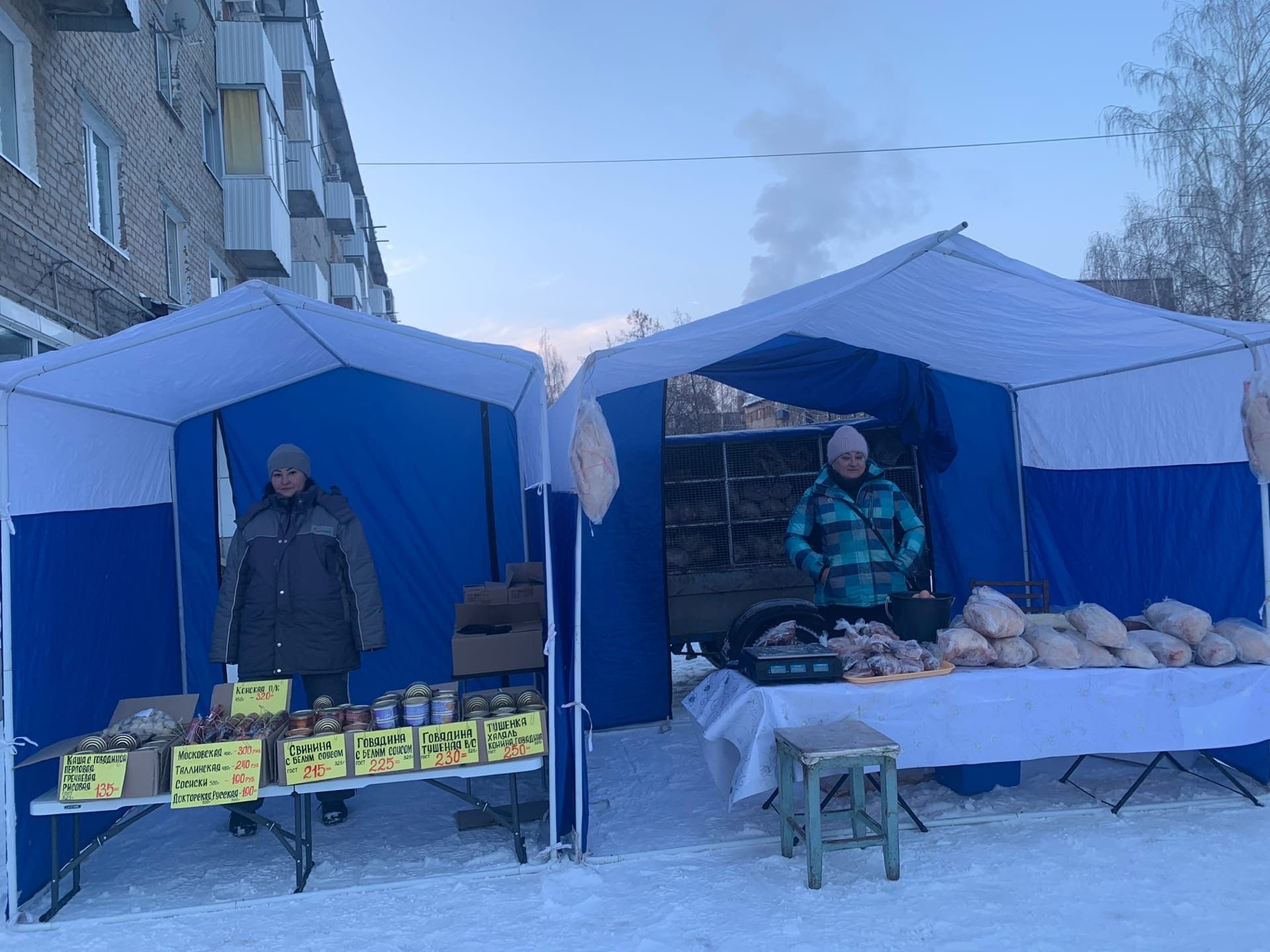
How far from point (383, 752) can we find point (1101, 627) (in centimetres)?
298

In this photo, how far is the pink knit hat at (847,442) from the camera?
178 inches

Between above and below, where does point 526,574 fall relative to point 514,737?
above

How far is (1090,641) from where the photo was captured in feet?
12.3

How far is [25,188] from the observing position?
6250mm

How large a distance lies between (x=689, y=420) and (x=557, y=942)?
1730 cm

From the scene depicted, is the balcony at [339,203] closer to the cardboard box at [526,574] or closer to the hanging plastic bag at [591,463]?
the cardboard box at [526,574]

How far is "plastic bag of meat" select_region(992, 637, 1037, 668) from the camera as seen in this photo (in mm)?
3652

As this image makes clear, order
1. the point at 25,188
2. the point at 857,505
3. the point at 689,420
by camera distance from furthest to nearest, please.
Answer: the point at 689,420 < the point at 25,188 < the point at 857,505

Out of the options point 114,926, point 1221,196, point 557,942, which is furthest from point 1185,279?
point 114,926

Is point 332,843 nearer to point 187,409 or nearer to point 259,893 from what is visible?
point 259,893

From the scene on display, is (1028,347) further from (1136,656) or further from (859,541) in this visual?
(1136,656)

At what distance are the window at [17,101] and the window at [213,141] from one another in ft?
17.3

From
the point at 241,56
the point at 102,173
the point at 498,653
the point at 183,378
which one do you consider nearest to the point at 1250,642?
the point at 498,653

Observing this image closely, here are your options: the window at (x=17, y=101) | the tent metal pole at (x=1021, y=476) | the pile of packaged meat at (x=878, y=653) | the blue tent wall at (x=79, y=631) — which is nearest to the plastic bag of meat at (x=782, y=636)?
the pile of packaged meat at (x=878, y=653)
